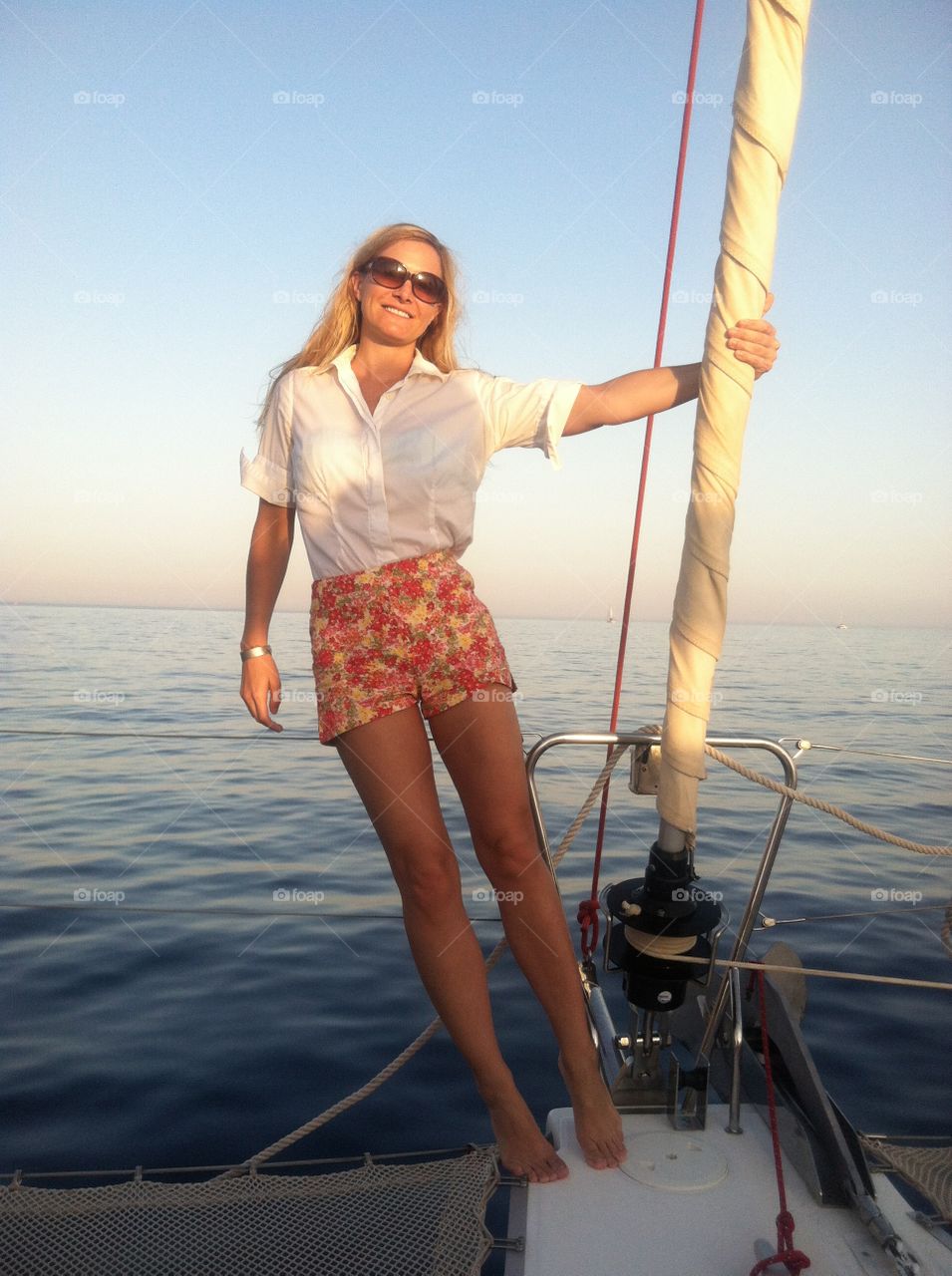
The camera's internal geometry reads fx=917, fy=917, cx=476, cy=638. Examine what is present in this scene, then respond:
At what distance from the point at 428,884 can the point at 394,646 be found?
443mm

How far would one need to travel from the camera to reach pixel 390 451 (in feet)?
5.73

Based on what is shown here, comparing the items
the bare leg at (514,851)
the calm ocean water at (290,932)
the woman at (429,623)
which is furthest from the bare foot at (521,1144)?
the calm ocean water at (290,932)

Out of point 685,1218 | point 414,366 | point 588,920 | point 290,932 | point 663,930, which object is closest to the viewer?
point 685,1218

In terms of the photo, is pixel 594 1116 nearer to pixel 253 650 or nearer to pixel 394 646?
pixel 394 646

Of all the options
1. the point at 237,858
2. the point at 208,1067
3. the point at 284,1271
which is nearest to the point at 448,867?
the point at 284,1271

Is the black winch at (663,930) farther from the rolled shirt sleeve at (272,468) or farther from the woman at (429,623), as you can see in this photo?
the rolled shirt sleeve at (272,468)

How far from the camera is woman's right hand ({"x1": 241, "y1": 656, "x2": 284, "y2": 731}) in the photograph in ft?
6.49

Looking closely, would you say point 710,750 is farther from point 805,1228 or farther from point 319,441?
point 319,441

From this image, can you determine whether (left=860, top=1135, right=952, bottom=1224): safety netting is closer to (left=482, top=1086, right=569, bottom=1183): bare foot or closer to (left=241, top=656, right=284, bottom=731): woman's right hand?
(left=482, top=1086, right=569, bottom=1183): bare foot

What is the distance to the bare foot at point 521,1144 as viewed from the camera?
157 centimetres

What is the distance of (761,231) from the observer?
1514 millimetres

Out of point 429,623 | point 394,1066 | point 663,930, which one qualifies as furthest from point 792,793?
point 394,1066

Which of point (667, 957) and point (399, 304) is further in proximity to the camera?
point (399, 304)

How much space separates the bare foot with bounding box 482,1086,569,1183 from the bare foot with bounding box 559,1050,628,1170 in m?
0.06
